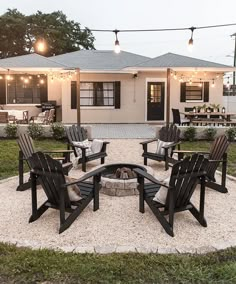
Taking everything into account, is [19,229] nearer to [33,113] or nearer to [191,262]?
[191,262]

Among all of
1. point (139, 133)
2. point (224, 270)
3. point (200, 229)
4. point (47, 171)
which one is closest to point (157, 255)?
point (224, 270)

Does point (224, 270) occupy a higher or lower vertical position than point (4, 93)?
lower

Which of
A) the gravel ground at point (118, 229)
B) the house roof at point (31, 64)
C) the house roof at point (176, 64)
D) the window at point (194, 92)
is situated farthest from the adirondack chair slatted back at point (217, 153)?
the window at point (194, 92)

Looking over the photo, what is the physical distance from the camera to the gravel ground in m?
4.06

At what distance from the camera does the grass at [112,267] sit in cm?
321

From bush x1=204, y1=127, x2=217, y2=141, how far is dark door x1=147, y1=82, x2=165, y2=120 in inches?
246

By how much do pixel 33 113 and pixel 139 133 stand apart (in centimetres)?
685

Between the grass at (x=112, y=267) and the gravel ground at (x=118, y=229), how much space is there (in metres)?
0.23

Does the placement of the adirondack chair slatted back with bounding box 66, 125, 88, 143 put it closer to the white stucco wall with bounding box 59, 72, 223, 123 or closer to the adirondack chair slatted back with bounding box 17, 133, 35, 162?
the adirondack chair slatted back with bounding box 17, 133, 35, 162

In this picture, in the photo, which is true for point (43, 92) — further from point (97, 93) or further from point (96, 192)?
point (96, 192)

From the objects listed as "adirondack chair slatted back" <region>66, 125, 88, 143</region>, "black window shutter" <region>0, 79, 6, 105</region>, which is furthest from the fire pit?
"black window shutter" <region>0, 79, 6, 105</region>

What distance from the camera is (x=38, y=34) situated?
33.2m

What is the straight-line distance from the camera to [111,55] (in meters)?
20.8

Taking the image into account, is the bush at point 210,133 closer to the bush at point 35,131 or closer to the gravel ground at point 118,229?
the bush at point 35,131
